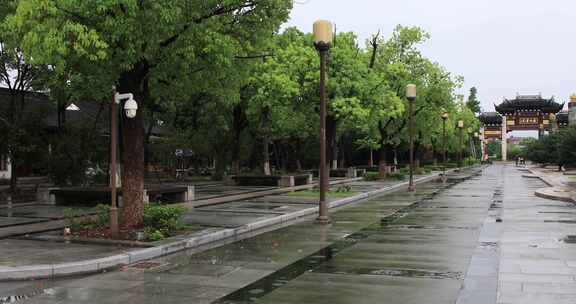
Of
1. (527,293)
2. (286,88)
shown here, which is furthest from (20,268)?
(286,88)

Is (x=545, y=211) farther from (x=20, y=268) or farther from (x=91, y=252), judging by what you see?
(x=20, y=268)

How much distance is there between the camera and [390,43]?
42750 millimetres

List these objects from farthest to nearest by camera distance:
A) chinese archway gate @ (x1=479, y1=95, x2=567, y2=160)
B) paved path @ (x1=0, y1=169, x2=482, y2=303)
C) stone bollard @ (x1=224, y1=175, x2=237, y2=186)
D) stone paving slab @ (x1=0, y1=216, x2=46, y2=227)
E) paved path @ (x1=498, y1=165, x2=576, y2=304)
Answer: chinese archway gate @ (x1=479, y1=95, x2=567, y2=160), stone bollard @ (x1=224, y1=175, x2=237, y2=186), stone paving slab @ (x1=0, y1=216, x2=46, y2=227), paved path @ (x1=0, y1=169, x2=482, y2=303), paved path @ (x1=498, y1=165, x2=576, y2=304)

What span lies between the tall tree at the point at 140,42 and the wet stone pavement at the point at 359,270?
159 inches

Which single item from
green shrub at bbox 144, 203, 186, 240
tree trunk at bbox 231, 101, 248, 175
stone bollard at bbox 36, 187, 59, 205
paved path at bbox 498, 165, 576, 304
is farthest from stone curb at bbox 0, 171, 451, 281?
tree trunk at bbox 231, 101, 248, 175

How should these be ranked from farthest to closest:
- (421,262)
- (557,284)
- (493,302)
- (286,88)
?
(286,88) < (421,262) < (557,284) < (493,302)

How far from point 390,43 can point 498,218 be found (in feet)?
90.9

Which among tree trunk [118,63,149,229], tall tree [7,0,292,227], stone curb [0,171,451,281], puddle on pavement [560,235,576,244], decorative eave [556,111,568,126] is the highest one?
decorative eave [556,111,568,126]

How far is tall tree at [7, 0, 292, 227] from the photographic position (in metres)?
11.4

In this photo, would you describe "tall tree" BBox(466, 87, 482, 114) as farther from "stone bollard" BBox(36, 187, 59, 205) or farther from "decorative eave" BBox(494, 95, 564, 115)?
"stone bollard" BBox(36, 187, 59, 205)

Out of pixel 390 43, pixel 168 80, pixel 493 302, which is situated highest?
pixel 390 43

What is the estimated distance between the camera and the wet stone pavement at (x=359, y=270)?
7.85 meters

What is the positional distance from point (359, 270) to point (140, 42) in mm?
6602

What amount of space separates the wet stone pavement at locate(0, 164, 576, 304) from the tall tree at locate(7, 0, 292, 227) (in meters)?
4.03
